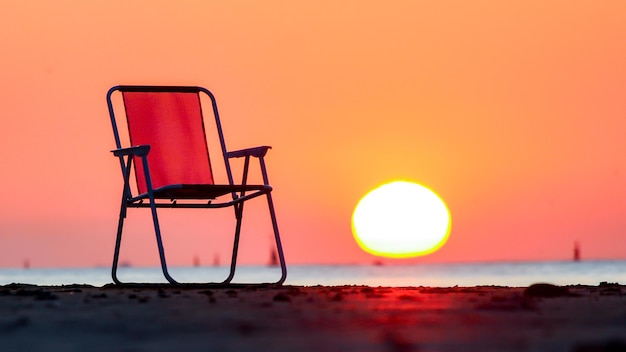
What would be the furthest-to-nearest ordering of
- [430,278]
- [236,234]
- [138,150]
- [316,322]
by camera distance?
[430,278] < [236,234] < [138,150] < [316,322]

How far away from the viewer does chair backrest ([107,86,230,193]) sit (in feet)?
26.7

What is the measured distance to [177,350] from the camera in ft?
10.1

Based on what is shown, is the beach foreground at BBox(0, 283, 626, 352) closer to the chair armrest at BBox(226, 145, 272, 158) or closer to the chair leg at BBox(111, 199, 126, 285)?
the chair leg at BBox(111, 199, 126, 285)

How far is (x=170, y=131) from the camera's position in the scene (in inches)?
328

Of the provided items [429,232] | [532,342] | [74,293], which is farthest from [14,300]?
[429,232]

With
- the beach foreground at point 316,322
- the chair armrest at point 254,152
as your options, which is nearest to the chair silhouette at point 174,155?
the chair armrest at point 254,152

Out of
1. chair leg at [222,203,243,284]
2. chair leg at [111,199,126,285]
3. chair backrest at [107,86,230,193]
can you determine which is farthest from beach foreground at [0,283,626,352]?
chair backrest at [107,86,230,193]

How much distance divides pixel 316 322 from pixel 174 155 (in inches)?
174

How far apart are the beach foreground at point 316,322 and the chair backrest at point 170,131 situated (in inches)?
96.3

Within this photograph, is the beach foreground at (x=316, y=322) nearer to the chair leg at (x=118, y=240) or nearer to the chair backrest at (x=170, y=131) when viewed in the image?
the chair leg at (x=118, y=240)

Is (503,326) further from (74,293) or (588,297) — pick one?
(74,293)

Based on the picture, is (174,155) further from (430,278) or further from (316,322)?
(430,278)

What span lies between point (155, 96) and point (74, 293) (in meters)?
2.54

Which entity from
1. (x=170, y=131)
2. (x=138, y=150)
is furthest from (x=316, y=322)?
(x=170, y=131)
